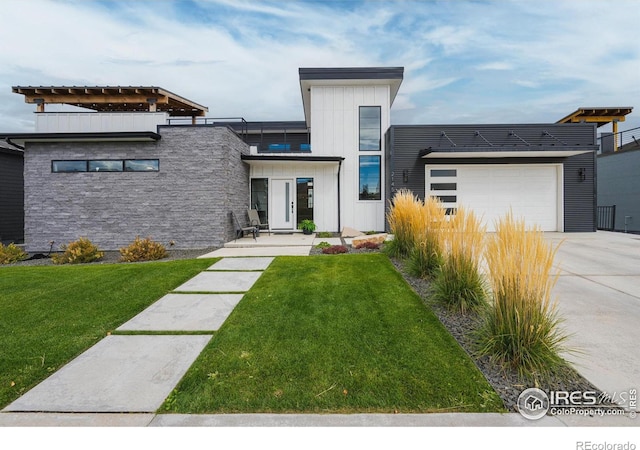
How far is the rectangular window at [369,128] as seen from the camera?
1282 cm

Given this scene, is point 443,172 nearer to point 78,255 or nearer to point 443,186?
point 443,186

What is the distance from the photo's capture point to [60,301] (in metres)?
4.53

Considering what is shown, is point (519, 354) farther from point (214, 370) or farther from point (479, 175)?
point (479, 175)

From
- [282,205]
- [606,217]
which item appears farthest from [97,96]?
[606,217]

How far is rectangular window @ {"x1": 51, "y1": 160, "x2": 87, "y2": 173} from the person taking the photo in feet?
31.6

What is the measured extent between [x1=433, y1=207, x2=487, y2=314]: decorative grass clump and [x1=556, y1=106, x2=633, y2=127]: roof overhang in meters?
19.7

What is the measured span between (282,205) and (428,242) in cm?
823

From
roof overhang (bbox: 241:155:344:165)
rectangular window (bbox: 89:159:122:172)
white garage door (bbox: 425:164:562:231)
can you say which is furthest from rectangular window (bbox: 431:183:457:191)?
rectangular window (bbox: 89:159:122:172)

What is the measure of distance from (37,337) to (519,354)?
4711 millimetres

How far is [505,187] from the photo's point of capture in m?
12.4

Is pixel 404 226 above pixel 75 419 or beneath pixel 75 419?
above

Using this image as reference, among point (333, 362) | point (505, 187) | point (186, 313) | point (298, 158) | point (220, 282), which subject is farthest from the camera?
point (505, 187)

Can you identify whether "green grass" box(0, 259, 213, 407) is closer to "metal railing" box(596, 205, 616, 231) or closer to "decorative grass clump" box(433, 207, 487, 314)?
"decorative grass clump" box(433, 207, 487, 314)
